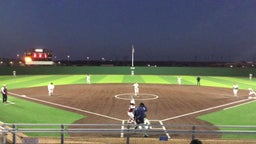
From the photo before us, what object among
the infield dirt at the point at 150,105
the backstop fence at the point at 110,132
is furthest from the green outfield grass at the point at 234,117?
the backstop fence at the point at 110,132

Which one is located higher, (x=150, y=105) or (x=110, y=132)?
(x=110, y=132)

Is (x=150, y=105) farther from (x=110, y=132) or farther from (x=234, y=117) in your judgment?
(x=110, y=132)

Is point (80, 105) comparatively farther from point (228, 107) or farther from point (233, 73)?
point (233, 73)

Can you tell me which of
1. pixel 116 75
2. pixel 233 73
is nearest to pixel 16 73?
pixel 116 75

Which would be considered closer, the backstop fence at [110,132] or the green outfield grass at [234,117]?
the backstop fence at [110,132]

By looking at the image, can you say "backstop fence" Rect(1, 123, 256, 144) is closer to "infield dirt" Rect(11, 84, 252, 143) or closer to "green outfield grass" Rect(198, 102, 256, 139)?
"infield dirt" Rect(11, 84, 252, 143)

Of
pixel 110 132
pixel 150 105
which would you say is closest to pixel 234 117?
pixel 150 105

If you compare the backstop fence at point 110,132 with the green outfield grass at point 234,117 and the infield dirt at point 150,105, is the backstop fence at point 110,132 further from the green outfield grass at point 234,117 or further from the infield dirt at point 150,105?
the green outfield grass at point 234,117

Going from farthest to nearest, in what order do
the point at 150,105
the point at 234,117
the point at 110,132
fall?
1. the point at 150,105
2. the point at 234,117
3. the point at 110,132

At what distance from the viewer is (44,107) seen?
30.5m

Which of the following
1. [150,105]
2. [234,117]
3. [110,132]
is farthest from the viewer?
[150,105]

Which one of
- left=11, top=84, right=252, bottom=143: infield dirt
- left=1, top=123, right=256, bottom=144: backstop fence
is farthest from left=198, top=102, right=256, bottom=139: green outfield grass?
left=1, top=123, right=256, bottom=144: backstop fence

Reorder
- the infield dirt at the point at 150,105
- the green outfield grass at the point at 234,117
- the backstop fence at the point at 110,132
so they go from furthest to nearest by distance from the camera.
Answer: the infield dirt at the point at 150,105 → the green outfield grass at the point at 234,117 → the backstop fence at the point at 110,132

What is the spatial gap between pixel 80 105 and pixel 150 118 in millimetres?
8452
